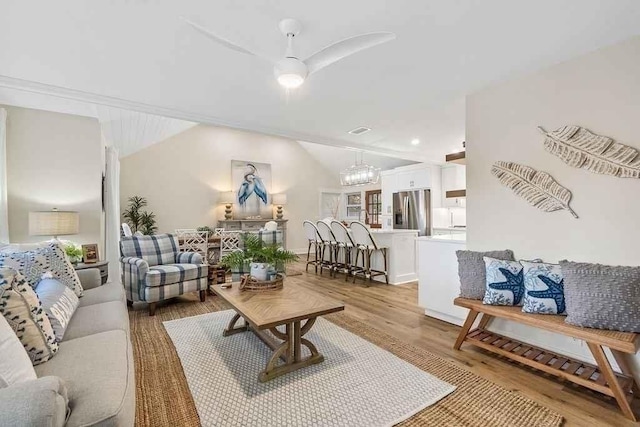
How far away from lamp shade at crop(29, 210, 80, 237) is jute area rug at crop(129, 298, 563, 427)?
→ 1.49 meters

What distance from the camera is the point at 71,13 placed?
5.80 ft

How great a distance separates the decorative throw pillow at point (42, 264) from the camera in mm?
2090

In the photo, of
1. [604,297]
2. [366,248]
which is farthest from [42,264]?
[366,248]

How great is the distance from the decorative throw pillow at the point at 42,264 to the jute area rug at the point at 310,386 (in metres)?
1.02

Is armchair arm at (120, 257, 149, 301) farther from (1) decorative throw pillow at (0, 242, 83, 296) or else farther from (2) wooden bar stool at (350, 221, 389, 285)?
(2) wooden bar stool at (350, 221, 389, 285)

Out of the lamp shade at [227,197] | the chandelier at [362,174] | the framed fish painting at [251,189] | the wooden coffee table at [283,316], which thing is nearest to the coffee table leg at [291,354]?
the wooden coffee table at [283,316]

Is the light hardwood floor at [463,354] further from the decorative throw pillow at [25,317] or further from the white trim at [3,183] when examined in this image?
the white trim at [3,183]

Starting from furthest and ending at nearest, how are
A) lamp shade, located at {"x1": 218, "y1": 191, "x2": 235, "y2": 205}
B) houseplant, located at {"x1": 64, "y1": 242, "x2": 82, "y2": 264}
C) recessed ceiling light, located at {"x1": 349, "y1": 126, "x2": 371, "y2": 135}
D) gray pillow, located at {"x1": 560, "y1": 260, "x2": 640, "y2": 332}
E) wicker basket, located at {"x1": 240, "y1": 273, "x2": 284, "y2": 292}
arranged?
1. lamp shade, located at {"x1": 218, "y1": 191, "x2": 235, "y2": 205}
2. recessed ceiling light, located at {"x1": 349, "y1": 126, "x2": 371, "y2": 135}
3. houseplant, located at {"x1": 64, "y1": 242, "x2": 82, "y2": 264}
4. wicker basket, located at {"x1": 240, "y1": 273, "x2": 284, "y2": 292}
5. gray pillow, located at {"x1": 560, "y1": 260, "x2": 640, "y2": 332}

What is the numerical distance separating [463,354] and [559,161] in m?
1.75

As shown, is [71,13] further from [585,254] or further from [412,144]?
[412,144]

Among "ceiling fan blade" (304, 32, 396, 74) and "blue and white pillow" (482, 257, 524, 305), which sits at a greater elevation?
"ceiling fan blade" (304, 32, 396, 74)

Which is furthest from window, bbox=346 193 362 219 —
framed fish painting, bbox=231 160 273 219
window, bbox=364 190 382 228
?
framed fish painting, bbox=231 160 273 219

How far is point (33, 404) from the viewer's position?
35.4 inches

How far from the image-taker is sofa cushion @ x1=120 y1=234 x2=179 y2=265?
3926 mm
